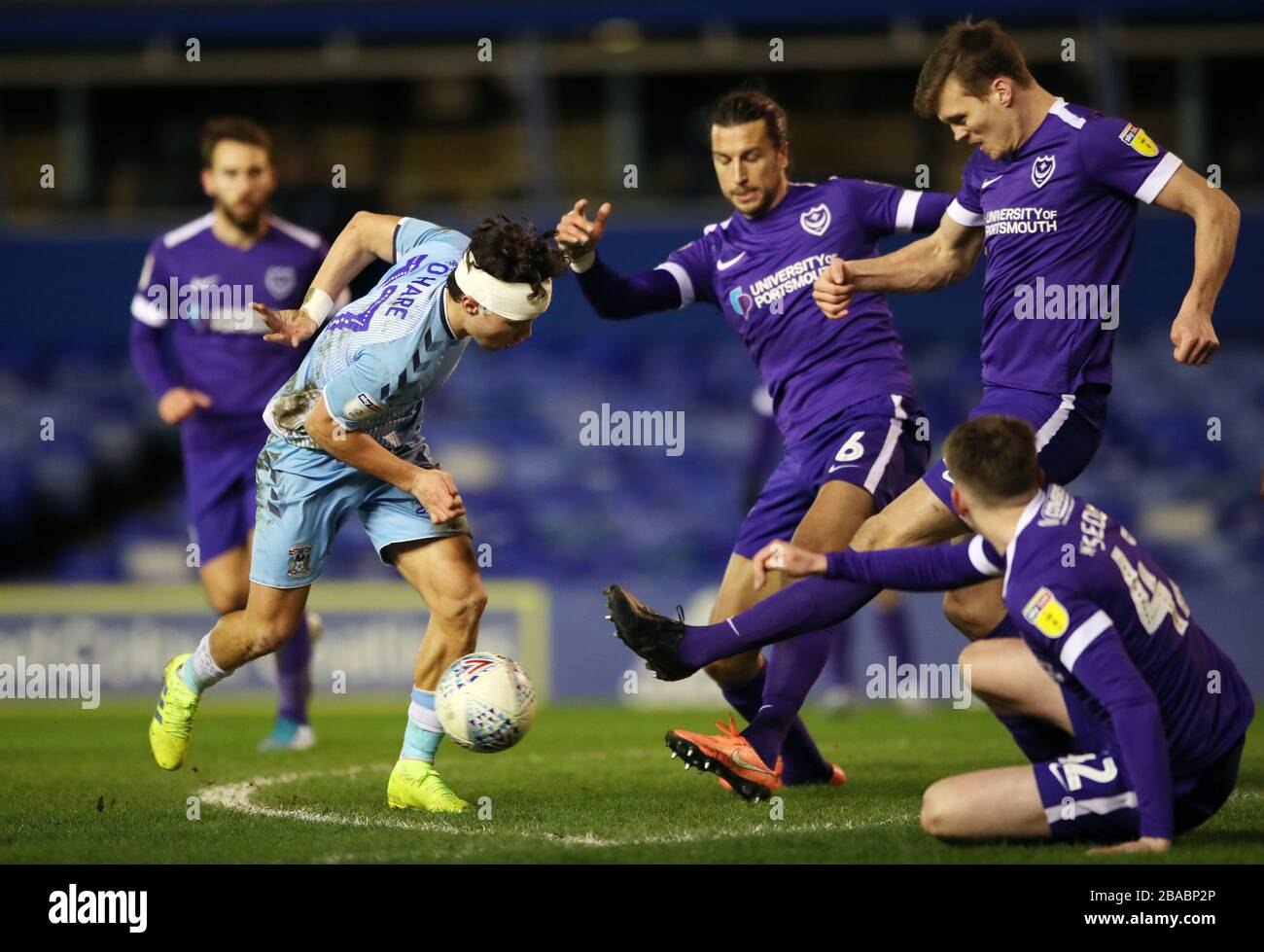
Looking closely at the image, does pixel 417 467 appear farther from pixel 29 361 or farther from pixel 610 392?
pixel 29 361

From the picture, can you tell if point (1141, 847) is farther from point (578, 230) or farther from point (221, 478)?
point (221, 478)

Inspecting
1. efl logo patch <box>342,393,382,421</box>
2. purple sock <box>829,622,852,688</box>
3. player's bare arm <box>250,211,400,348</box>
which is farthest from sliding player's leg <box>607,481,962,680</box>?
purple sock <box>829,622,852,688</box>

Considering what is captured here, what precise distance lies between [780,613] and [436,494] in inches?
48.8

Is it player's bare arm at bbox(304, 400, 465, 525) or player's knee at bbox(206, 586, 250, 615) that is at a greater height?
player's bare arm at bbox(304, 400, 465, 525)

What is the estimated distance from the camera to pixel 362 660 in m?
11.6

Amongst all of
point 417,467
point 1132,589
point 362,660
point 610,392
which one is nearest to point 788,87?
point 610,392

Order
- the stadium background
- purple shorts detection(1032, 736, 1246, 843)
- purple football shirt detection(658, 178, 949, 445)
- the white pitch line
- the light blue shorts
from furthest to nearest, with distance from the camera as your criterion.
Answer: the stadium background
purple football shirt detection(658, 178, 949, 445)
the light blue shorts
the white pitch line
purple shorts detection(1032, 736, 1246, 843)

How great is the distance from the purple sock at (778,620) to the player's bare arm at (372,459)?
3.19ft

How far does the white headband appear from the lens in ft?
17.3

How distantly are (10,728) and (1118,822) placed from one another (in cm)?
756

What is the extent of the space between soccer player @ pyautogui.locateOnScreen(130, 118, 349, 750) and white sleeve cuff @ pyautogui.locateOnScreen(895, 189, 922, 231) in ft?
10.4

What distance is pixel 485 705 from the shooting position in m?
5.43

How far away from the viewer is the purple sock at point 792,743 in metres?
6.28

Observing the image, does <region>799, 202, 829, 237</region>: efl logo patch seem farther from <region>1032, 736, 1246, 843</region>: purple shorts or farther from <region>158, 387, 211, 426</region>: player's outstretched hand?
<region>158, 387, 211, 426</region>: player's outstretched hand
